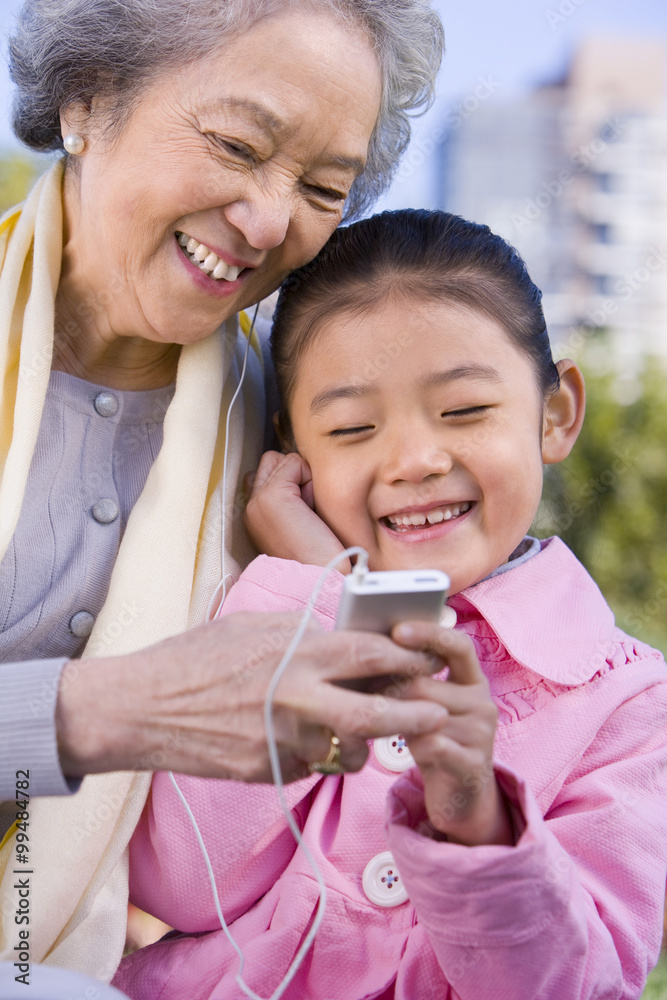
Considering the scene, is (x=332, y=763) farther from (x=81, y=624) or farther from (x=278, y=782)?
(x=81, y=624)

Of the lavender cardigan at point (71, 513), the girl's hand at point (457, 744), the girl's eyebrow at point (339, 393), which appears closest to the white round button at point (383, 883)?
the girl's hand at point (457, 744)

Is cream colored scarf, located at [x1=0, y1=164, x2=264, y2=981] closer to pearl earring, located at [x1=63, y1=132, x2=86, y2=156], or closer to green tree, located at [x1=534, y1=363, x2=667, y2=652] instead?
pearl earring, located at [x1=63, y1=132, x2=86, y2=156]

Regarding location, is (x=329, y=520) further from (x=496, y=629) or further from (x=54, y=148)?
(x=54, y=148)

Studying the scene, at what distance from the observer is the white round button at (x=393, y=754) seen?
1.91 meters

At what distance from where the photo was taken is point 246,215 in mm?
2125

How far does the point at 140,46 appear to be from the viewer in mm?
2148

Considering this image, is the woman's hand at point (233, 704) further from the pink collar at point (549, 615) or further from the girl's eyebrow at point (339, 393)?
the girl's eyebrow at point (339, 393)

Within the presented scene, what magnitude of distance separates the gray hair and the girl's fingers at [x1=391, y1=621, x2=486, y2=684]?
1417 mm

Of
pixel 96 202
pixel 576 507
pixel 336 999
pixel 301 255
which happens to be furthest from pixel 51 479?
pixel 576 507

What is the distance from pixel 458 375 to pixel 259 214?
0.58 m

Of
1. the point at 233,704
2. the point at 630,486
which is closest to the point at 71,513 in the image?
the point at 233,704

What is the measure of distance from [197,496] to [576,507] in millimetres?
1443

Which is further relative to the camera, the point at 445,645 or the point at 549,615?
the point at 549,615

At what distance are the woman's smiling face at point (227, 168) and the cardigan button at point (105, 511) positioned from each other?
44 cm
